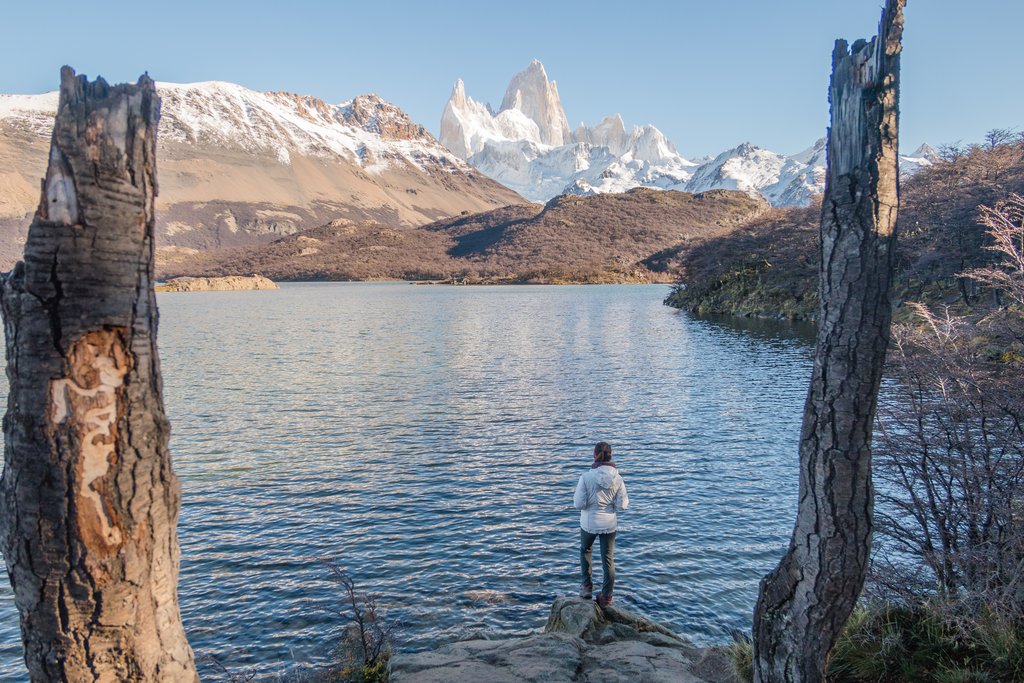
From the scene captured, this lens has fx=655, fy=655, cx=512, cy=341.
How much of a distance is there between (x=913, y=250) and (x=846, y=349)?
180 ft

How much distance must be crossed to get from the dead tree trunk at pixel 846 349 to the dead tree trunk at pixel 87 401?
550 cm

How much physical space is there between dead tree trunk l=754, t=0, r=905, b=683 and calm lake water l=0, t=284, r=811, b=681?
638 centimetres

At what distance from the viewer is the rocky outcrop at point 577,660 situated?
352 inches

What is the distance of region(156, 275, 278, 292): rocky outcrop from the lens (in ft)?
589

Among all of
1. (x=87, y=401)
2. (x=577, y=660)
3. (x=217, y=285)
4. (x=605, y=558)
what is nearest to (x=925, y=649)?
(x=577, y=660)

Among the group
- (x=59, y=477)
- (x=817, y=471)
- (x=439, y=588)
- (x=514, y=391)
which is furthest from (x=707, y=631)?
(x=514, y=391)

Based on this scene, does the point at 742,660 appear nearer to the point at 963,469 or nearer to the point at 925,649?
the point at 925,649

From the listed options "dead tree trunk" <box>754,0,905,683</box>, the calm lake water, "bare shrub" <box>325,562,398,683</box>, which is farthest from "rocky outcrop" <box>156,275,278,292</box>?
"dead tree trunk" <box>754,0,905,683</box>

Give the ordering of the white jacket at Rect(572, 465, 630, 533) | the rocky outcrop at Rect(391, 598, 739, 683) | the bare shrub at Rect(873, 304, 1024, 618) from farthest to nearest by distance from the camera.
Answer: the white jacket at Rect(572, 465, 630, 533)
the rocky outcrop at Rect(391, 598, 739, 683)
the bare shrub at Rect(873, 304, 1024, 618)

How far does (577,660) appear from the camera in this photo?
31.1 feet

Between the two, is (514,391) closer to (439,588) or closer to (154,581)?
(439,588)

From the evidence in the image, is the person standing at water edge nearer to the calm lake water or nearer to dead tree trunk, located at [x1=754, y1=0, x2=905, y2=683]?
the calm lake water

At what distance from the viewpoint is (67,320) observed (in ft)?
13.4

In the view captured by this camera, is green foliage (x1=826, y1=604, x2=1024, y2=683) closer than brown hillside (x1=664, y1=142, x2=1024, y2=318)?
Yes
